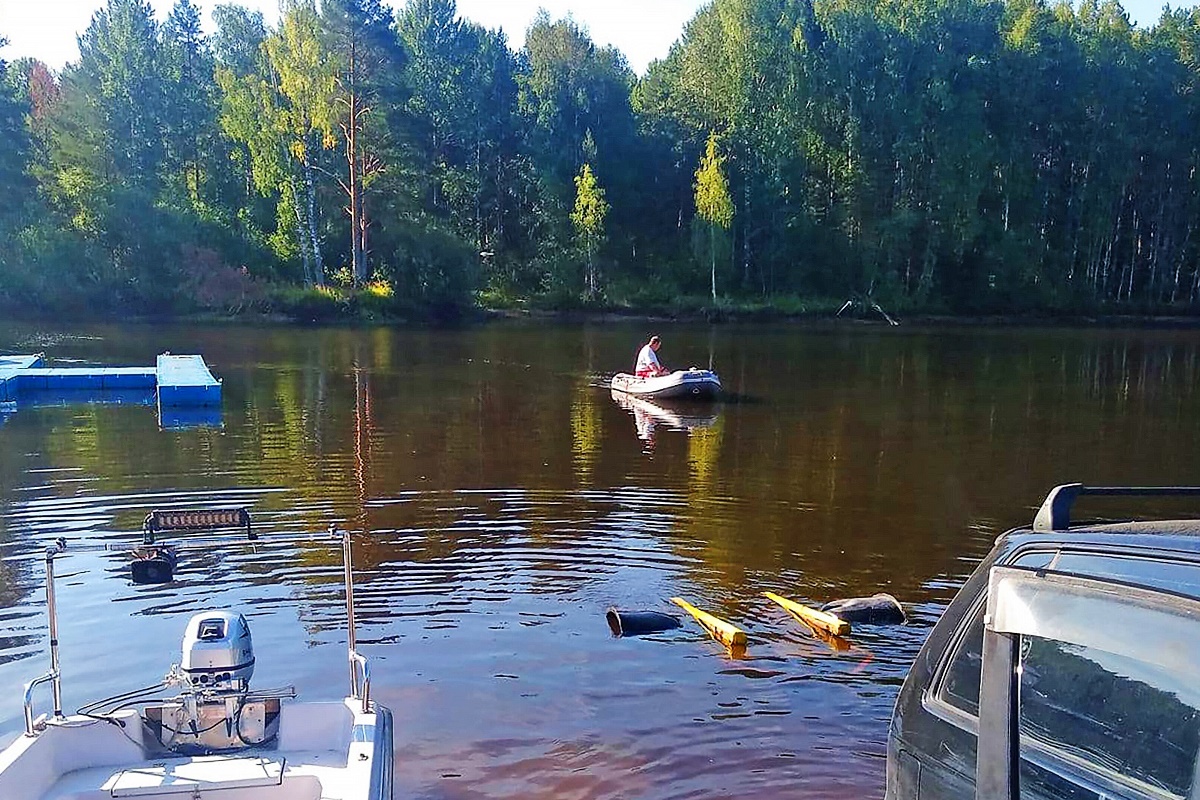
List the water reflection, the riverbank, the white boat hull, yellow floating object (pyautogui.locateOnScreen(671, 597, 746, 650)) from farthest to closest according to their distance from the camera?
the riverbank → the water reflection → yellow floating object (pyautogui.locateOnScreen(671, 597, 746, 650)) → the white boat hull

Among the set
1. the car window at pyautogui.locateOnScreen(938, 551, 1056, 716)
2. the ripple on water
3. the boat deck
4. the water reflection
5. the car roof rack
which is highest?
the car roof rack

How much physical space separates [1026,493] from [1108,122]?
185ft

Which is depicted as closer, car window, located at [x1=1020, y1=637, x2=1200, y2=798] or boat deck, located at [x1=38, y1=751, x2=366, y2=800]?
car window, located at [x1=1020, y1=637, x2=1200, y2=798]

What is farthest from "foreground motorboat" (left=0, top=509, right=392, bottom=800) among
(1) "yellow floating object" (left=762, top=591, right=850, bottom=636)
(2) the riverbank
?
(2) the riverbank

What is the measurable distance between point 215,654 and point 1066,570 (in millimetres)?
4490

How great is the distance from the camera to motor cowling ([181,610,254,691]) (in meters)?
5.59

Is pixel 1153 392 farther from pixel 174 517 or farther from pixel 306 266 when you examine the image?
pixel 306 266

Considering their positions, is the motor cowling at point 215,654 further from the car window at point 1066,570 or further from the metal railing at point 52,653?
the car window at point 1066,570

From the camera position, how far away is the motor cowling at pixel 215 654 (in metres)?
5.59

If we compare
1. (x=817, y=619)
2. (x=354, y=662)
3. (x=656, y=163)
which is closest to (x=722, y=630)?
(x=817, y=619)

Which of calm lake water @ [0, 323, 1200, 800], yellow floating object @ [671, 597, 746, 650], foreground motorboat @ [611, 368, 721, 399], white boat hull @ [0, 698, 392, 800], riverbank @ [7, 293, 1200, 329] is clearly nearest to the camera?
white boat hull @ [0, 698, 392, 800]

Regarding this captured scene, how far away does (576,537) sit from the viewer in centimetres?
1349

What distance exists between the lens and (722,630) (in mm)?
9734

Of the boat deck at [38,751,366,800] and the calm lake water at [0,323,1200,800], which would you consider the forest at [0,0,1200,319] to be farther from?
the boat deck at [38,751,366,800]
